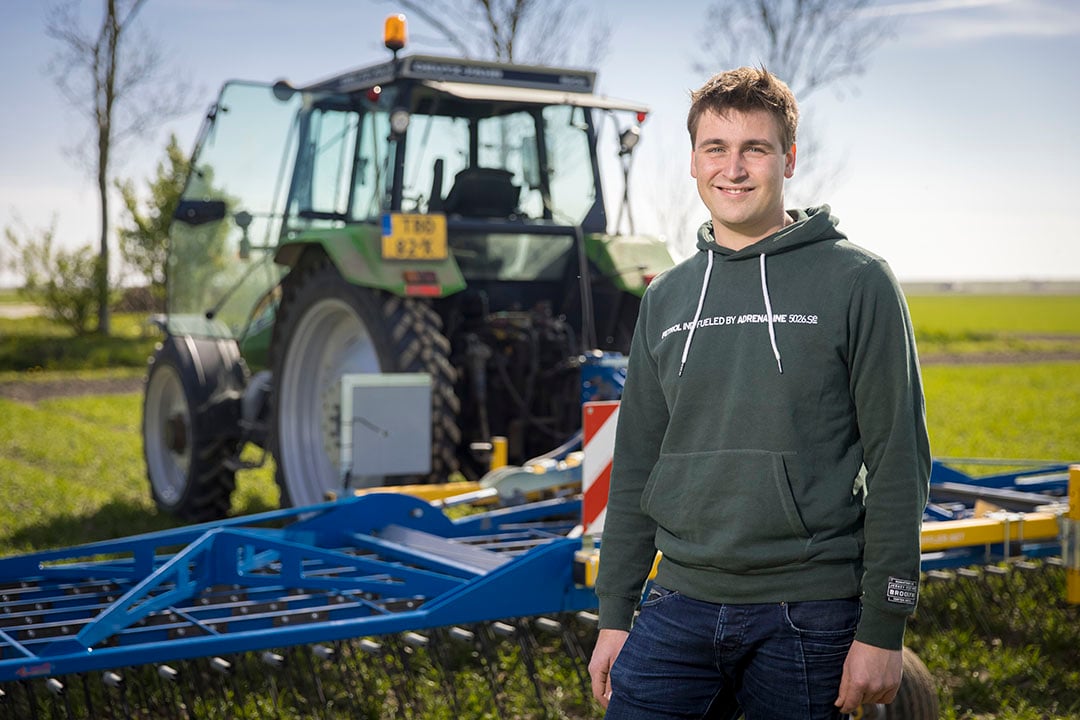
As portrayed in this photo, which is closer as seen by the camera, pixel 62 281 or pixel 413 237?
pixel 413 237

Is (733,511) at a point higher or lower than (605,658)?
higher

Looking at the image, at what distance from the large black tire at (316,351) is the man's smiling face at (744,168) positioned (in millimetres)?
3616

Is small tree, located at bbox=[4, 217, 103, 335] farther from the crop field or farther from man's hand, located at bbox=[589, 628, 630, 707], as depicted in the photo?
→ man's hand, located at bbox=[589, 628, 630, 707]

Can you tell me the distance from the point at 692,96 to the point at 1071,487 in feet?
8.83

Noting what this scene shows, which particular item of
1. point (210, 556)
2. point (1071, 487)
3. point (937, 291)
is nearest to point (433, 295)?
point (210, 556)

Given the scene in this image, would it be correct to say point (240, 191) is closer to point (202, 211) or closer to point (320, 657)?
point (202, 211)

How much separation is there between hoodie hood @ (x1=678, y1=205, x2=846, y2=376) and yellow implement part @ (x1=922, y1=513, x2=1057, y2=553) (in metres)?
2.18

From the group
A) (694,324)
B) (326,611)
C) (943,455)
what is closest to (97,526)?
(326,611)

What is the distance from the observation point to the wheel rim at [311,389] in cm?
614

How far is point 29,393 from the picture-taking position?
16.4m

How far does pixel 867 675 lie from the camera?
1823 mm

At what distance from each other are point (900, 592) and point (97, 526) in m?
5.92

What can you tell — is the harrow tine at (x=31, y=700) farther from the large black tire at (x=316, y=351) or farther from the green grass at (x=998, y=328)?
the green grass at (x=998, y=328)

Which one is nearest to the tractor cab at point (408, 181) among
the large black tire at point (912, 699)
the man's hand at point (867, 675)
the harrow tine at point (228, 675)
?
the harrow tine at point (228, 675)
